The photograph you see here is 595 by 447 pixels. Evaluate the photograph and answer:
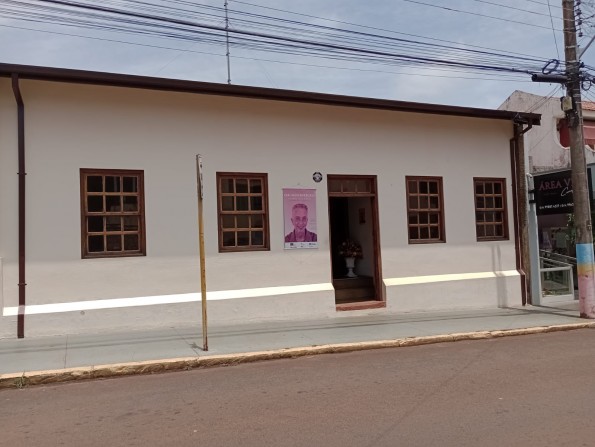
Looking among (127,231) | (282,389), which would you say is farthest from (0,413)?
(127,231)

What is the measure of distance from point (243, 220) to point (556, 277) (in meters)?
8.08

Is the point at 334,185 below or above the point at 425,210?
above

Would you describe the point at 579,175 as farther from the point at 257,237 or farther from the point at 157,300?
the point at 157,300

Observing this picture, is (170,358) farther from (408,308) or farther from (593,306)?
(593,306)

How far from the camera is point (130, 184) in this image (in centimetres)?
994

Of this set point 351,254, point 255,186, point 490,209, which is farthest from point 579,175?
point 255,186

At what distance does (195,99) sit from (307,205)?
2.94m

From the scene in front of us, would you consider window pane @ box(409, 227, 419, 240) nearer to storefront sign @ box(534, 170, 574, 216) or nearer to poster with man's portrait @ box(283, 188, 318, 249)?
poster with man's portrait @ box(283, 188, 318, 249)

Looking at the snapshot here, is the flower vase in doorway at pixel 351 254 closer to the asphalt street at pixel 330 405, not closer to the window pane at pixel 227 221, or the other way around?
the window pane at pixel 227 221

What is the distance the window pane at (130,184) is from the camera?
9.90m

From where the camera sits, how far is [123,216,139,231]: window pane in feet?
32.3

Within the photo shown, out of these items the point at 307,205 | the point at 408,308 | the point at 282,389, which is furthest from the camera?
the point at 408,308

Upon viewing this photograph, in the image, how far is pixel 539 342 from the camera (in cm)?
917

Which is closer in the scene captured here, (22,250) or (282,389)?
(282,389)
